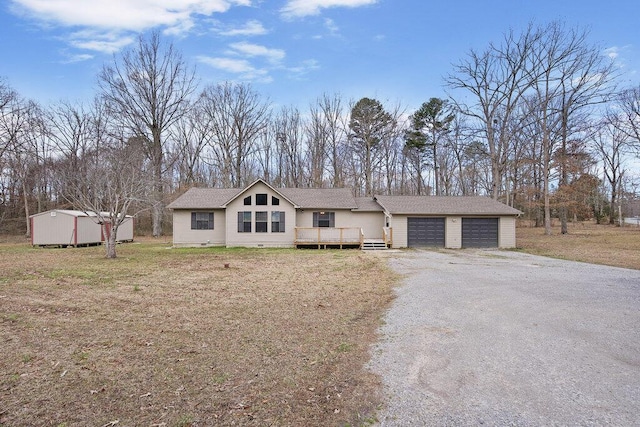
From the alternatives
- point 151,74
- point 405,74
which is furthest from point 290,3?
point 151,74

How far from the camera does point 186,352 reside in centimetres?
434

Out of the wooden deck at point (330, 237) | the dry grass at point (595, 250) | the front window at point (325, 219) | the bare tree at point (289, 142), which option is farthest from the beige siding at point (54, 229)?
the dry grass at point (595, 250)

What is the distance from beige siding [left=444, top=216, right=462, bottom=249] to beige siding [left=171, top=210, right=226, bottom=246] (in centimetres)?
1242

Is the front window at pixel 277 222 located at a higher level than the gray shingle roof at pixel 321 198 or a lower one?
lower

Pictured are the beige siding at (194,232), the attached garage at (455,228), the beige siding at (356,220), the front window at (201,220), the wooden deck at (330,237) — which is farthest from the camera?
the beige siding at (356,220)

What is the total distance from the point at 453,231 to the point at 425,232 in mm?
1510

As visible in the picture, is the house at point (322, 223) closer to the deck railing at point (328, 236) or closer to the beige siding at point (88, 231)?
the deck railing at point (328, 236)

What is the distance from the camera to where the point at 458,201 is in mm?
21500

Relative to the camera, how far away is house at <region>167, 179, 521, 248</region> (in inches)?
783

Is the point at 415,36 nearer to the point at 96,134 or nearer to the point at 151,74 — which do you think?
the point at 151,74

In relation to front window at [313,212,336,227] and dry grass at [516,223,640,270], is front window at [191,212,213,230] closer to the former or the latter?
front window at [313,212,336,227]

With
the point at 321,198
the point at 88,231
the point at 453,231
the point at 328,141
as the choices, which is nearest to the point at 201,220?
the point at 321,198

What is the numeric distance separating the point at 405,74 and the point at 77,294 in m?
20.0

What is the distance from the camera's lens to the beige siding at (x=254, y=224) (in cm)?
2012
